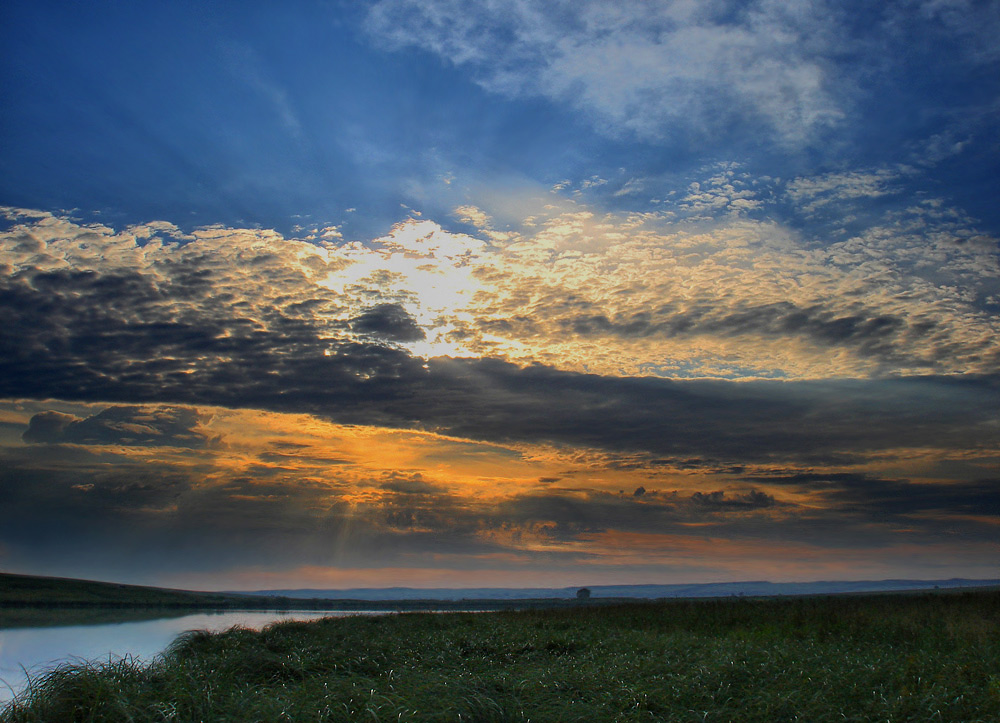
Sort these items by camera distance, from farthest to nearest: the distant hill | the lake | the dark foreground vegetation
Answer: the distant hill, the lake, the dark foreground vegetation

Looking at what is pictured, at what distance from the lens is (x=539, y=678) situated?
44.9ft

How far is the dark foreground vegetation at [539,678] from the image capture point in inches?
414

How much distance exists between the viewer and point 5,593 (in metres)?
78.2

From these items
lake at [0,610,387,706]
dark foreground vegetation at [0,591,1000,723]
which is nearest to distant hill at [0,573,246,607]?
lake at [0,610,387,706]

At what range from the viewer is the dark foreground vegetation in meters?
10.5

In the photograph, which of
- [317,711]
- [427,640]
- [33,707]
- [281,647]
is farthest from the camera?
[427,640]

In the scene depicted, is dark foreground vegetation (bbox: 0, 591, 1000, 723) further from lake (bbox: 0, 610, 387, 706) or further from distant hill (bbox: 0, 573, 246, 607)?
distant hill (bbox: 0, 573, 246, 607)

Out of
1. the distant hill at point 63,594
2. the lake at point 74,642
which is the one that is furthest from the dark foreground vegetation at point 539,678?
the distant hill at point 63,594

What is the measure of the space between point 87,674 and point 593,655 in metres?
12.2

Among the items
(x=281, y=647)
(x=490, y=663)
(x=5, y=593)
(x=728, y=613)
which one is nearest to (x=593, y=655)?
(x=490, y=663)

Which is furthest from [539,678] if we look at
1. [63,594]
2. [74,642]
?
[63,594]

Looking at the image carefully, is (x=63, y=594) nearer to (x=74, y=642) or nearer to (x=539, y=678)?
(x=74, y=642)

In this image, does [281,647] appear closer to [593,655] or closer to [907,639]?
[593,655]

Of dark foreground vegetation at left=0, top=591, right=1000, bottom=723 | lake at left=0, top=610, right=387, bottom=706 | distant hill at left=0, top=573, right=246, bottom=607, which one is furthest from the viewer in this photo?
distant hill at left=0, top=573, right=246, bottom=607
